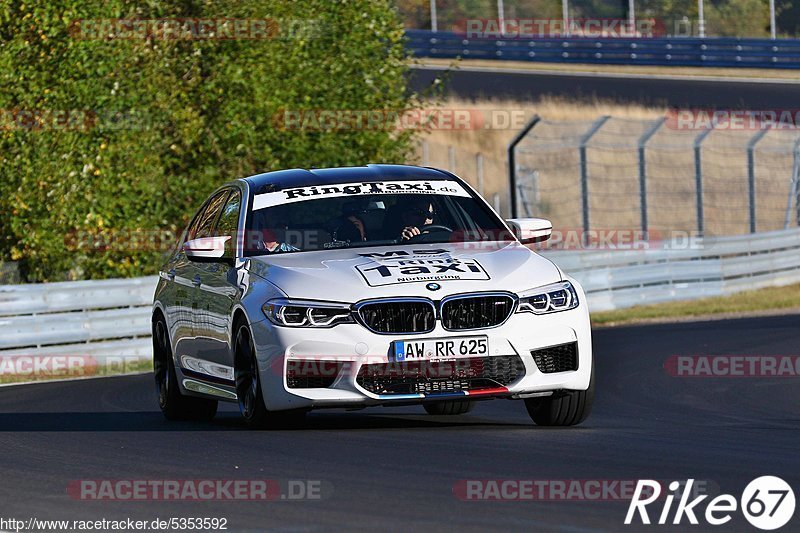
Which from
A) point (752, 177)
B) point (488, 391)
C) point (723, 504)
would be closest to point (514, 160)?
point (752, 177)

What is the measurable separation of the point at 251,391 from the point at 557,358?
179 centimetres

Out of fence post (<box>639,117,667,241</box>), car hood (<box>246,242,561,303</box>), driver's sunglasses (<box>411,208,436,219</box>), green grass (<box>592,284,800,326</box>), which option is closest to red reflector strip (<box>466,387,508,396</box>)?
car hood (<box>246,242,561,303</box>)

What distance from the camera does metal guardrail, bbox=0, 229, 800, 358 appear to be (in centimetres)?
1848

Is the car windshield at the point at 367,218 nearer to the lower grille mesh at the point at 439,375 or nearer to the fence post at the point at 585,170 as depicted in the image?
the lower grille mesh at the point at 439,375

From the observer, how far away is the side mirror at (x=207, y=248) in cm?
1028

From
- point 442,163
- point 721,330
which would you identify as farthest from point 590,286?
point 442,163

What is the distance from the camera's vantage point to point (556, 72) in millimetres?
51250

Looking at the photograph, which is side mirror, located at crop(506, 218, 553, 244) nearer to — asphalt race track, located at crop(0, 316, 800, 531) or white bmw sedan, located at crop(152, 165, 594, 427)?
white bmw sedan, located at crop(152, 165, 594, 427)

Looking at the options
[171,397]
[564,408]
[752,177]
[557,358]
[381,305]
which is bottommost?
[752,177]

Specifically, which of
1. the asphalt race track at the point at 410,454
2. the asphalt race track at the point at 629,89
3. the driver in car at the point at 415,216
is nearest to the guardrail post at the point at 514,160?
the asphalt race track at the point at 410,454

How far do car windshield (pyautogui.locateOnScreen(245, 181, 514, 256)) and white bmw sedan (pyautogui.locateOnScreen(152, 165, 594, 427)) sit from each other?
0.4 inches

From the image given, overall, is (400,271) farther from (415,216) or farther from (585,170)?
(585,170)

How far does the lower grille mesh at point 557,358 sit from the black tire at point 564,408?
179 mm

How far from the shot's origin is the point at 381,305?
358 inches
